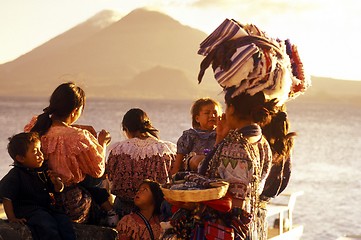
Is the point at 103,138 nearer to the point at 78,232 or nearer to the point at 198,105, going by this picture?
the point at 78,232

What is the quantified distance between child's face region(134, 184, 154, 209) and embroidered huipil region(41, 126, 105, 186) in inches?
24.2

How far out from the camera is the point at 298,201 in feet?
97.0

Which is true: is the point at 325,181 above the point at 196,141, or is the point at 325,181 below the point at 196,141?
below

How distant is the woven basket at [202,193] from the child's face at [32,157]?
1208 millimetres

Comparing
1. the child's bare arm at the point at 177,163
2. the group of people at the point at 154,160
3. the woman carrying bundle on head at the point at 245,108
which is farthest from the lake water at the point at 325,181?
the woman carrying bundle on head at the point at 245,108

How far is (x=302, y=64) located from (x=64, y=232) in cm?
178

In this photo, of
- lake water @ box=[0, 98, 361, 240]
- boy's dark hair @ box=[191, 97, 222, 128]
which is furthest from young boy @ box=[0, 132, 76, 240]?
lake water @ box=[0, 98, 361, 240]

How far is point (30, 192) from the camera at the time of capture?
5.59 meters

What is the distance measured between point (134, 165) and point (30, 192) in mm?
1328

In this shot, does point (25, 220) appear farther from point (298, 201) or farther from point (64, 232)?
point (298, 201)

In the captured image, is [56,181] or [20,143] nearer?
[20,143]

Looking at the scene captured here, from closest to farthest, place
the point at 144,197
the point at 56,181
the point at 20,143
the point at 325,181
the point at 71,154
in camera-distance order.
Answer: the point at 20,143 → the point at 56,181 → the point at 71,154 → the point at 144,197 → the point at 325,181

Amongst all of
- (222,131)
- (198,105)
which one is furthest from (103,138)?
(222,131)

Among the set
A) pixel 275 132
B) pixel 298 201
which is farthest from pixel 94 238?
pixel 298 201
